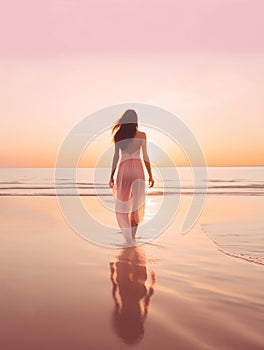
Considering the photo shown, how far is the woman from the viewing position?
7152mm

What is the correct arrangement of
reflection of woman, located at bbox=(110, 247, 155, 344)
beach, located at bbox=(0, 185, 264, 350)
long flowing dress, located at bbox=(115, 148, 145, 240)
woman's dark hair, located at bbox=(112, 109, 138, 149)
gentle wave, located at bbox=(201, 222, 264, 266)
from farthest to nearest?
1. long flowing dress, located at bbox=(115, 148, 145, 240)
2. woman's dark hair, located at bbox=(112, 109, 138, 149)
3. gentle wave, located at bbox=(201, 222, 264, 266)
4. reflection of woman, located at bbox=(110, 247, 155, 344)
5. beach, located at bbox=(0, 185, 264, 350)

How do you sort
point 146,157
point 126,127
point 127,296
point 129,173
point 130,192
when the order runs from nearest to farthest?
1. point 127,296
2. point 126,127
3. point 146,157
4. point 129,173
5. point 130,192

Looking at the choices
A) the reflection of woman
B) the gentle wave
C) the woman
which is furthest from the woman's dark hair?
the gentle wave

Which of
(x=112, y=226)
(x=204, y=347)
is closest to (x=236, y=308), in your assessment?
(x=204, y=347)

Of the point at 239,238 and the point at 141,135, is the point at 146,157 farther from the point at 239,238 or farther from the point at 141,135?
the point at 239,238

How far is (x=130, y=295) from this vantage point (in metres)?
4.00

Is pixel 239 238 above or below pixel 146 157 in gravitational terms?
below

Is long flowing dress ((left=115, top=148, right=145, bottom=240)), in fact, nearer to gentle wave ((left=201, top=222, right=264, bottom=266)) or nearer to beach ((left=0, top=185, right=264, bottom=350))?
beach ((left=0, top=185, right=264, bottom=350))

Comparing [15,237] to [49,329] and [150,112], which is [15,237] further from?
[150,112]

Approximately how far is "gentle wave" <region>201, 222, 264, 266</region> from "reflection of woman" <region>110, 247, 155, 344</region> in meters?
1.41

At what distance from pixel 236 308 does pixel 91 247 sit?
11.0 ft

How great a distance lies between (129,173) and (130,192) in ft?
1.24

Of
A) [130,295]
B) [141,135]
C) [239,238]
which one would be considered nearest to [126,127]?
[141,135]

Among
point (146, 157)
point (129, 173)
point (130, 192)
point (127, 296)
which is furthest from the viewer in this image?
point (130, 192)
